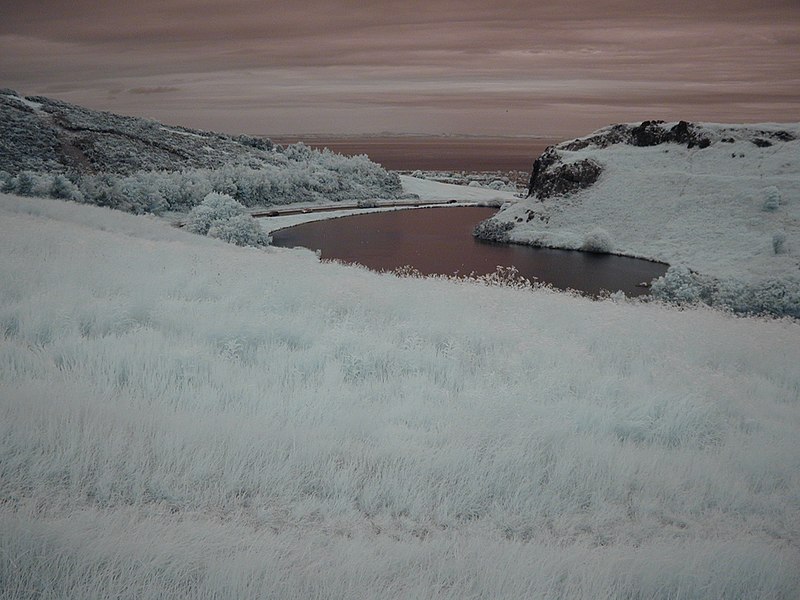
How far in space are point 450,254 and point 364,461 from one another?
43488mm

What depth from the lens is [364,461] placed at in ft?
16.6

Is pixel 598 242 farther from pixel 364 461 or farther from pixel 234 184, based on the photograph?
pixel 364 461

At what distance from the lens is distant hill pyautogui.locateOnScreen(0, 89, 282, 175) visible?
70.1 metres

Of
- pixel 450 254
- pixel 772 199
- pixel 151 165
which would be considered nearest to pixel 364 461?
pixel 450 254

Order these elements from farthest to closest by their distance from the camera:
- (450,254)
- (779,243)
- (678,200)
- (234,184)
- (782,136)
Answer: (234,184), (782,136), (678,200), (450,254), (779,243)

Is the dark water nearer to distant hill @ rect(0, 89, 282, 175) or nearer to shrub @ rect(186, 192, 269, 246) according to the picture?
shrub @ rect(186, 192, 269, 246)

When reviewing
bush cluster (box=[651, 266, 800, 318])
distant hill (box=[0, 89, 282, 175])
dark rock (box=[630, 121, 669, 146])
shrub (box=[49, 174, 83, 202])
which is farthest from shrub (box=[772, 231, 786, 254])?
distant hill (box=[0, 89, 282, 175])

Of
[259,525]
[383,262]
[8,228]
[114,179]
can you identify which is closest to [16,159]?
[114,179]

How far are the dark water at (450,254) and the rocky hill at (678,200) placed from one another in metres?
2.96

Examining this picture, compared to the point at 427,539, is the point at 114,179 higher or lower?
higher

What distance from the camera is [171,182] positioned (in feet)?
205

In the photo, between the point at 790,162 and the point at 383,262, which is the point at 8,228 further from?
the point at 790,162

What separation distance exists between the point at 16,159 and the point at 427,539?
255 ft

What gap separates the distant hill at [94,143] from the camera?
70.1 meters
